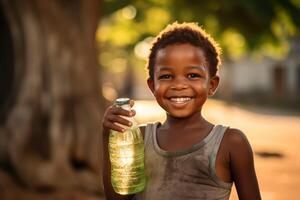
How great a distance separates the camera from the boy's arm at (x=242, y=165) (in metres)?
2.08

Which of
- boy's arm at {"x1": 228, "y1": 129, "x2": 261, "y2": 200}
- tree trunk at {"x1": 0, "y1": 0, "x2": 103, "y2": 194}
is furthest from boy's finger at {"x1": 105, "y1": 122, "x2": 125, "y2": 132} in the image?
tree trunk at {"x1": 0, "y1": 0, "x2": 103, "y2": 194}

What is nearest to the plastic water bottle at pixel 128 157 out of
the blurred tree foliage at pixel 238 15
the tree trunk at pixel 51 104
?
the tree trunk at pixel 51 104

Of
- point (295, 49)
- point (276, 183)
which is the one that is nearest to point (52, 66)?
point (276, 183)

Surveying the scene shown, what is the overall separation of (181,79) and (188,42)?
0.15 meters

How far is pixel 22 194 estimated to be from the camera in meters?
7.38

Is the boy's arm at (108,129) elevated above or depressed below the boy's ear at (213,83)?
below

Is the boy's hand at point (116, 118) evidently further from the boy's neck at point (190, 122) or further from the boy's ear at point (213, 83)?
the boy's ear at point (213, 83)

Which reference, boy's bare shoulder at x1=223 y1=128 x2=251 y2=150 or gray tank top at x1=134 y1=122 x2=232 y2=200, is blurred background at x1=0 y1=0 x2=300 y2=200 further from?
boy's bare shoulder at x1=223 y1=128 x2=251 y2=150

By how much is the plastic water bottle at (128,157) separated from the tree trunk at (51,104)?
18.0 ft

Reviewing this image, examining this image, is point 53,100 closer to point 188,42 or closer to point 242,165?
point 188,42

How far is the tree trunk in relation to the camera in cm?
756

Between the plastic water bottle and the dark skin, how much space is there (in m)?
0.04

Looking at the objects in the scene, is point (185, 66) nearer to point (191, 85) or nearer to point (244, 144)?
point (191, 85)

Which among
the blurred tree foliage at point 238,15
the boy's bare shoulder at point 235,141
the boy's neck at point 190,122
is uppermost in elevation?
the blurred tree foliage at point 238,15
